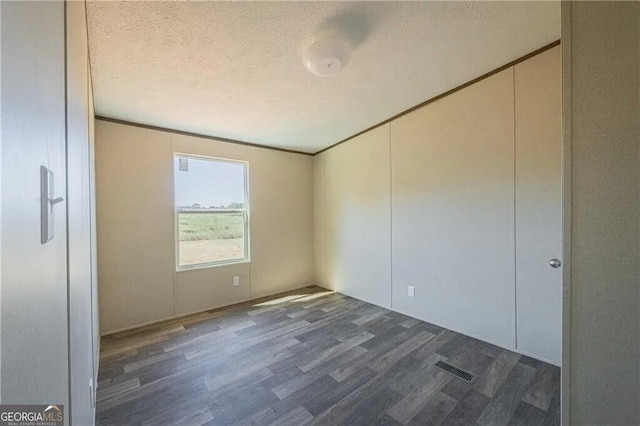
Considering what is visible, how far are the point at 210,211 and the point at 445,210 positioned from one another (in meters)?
2.96

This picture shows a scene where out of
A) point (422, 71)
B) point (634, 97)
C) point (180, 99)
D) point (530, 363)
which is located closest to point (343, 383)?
point (530, 363)

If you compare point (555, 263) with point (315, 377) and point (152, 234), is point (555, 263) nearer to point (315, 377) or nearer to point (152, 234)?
point (315, 377)

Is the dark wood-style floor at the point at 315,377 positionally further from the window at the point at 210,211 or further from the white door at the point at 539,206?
the window at the point at 210,211

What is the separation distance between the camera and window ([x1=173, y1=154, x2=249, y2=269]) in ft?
10.8

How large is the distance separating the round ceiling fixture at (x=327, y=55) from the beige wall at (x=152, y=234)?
86.8 inches

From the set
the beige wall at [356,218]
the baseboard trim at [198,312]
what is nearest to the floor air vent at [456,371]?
the beige wall at [356,218]

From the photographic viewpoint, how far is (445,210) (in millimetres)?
2744

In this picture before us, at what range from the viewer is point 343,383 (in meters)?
1.92

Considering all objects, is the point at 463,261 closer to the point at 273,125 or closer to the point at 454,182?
the point at 454,182

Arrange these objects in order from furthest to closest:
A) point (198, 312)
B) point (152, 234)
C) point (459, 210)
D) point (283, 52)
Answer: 1. point (198, 312)
2. point (152, 234)
3. point (459, 210)
4. point (283, 52)

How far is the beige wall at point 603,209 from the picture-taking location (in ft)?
2.28

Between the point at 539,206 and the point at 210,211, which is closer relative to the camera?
the point at 539,206

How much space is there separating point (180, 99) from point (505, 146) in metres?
3.10

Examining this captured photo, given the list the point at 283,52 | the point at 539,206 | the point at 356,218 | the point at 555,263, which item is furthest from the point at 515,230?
the point at 283,52
